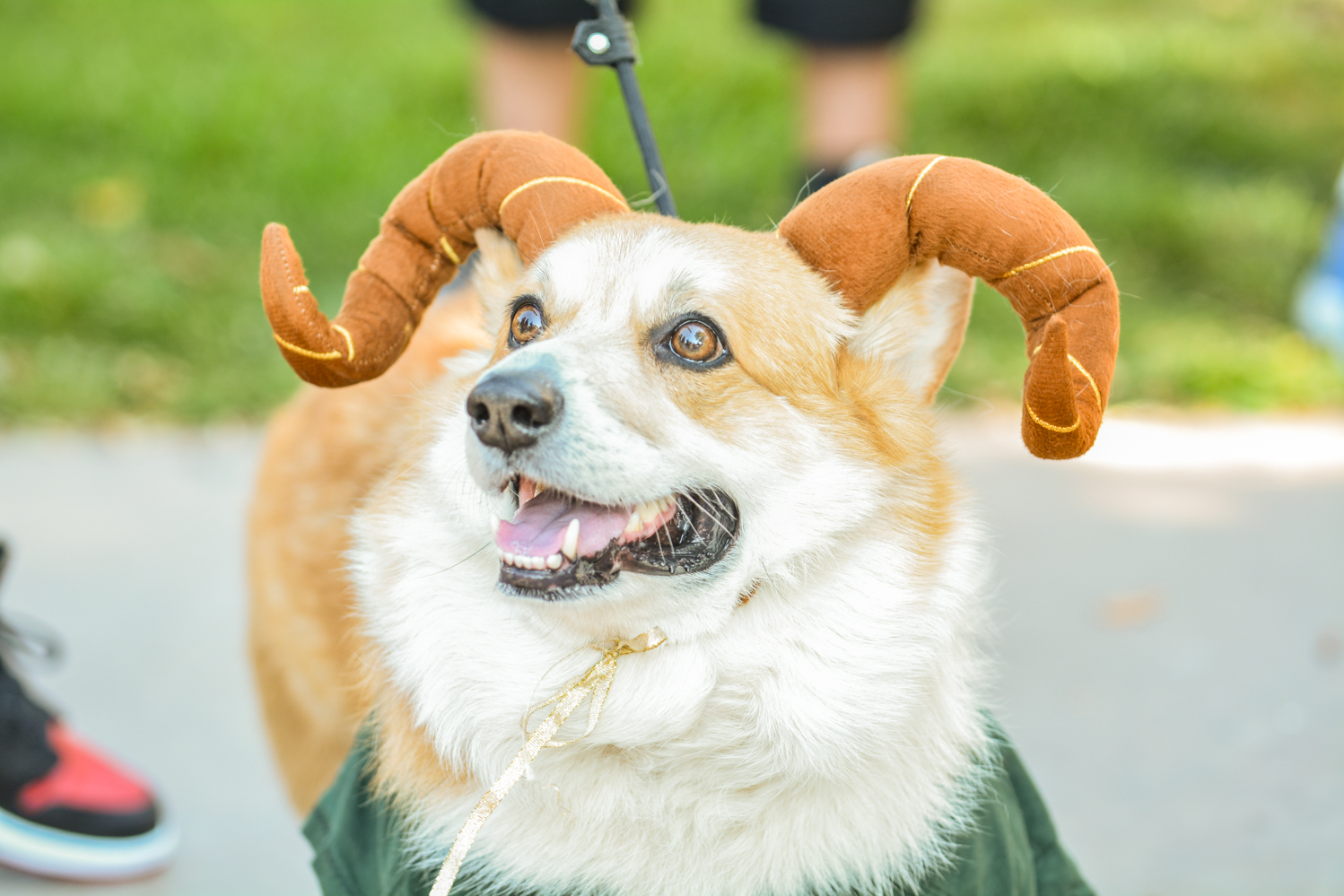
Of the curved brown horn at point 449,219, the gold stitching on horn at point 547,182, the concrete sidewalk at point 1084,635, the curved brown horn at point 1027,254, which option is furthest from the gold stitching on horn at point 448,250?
the concrete sidewalk at point 1084,635

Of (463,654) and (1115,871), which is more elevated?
(463,654)

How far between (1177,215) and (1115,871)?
4.07m

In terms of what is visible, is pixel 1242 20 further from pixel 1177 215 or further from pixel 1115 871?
pixel 1115 871

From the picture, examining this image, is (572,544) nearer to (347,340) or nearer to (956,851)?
(347,340)

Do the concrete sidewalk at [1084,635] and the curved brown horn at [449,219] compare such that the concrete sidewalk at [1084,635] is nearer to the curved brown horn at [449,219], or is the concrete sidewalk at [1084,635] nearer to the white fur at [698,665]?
the white fur at [698,665]

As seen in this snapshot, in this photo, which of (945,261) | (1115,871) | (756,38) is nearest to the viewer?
(945,261)

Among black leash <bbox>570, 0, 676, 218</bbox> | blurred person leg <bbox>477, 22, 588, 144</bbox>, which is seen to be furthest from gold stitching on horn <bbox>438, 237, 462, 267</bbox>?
blurred person leg <bbox>477, 22, 588, 144</bbox>

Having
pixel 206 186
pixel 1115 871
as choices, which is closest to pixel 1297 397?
pixel 1115 871

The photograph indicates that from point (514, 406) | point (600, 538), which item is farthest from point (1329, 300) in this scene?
point (514, 406)

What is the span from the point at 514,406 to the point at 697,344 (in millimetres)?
344

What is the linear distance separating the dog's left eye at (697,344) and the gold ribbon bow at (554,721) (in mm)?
393

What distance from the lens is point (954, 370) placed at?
4.80m

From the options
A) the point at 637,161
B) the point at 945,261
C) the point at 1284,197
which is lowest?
the point at 1284,197

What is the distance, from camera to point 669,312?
72.9 inches
